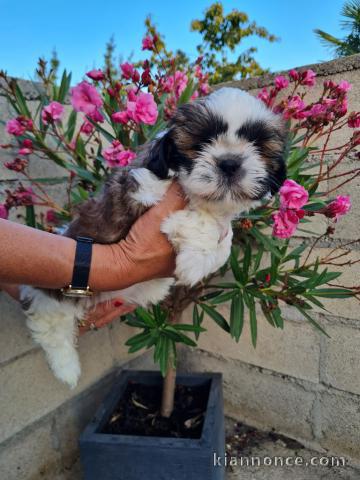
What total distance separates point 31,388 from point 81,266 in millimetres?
1152

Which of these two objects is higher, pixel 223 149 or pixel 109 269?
pixel 223 149

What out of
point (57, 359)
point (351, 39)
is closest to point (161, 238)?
point (57, 359)

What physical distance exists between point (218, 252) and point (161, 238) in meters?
0.24

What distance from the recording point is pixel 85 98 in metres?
1.60

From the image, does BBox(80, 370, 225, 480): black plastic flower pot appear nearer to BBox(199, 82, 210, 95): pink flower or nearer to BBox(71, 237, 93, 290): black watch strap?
BBox(71, 237, 93, 290): black watch strap

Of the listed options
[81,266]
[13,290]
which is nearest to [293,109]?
[81,266]

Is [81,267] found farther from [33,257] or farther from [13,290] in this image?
[13,290]

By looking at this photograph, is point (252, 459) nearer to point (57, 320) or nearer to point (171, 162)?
point (57, 320)

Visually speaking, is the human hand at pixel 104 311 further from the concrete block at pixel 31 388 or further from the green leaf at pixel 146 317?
the concrete block at pixel 31 388

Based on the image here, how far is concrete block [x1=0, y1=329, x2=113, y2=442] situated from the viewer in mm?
1854

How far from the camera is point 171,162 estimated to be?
4.18 feet

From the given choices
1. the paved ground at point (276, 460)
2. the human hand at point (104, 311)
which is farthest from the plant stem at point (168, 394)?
the paved ground at point (276, 460)

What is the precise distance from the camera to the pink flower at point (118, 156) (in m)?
1.53

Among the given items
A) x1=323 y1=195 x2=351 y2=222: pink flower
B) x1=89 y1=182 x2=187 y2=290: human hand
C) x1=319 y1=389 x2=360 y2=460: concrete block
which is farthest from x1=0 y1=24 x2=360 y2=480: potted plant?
x1=319 y1=389 x2=360 y2=460: concrete block
